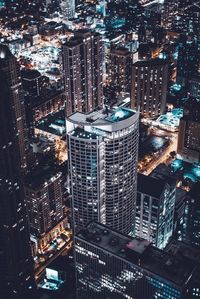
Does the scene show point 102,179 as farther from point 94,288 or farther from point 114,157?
point 94,288

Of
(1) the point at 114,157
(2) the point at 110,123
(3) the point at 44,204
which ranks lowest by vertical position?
(3) the point at 44,204

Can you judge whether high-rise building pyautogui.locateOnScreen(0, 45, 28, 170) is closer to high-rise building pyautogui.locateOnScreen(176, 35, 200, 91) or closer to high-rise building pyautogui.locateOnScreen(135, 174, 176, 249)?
high-rise building pyautogui.locateOnScreen(135, 174, 176, 249)

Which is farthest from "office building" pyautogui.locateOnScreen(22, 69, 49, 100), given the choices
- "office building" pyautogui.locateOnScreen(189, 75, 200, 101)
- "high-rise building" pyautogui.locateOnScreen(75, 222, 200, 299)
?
"high-rise building" pyautogui.locateOnScreen(75, 222, 200, 299)

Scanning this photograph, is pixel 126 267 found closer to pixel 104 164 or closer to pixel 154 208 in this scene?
pixel 104 164

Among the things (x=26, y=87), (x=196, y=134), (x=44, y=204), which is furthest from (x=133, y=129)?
(x=26, y=87)

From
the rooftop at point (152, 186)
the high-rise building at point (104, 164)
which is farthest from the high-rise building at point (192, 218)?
the high-rise building at point (104, 164)
